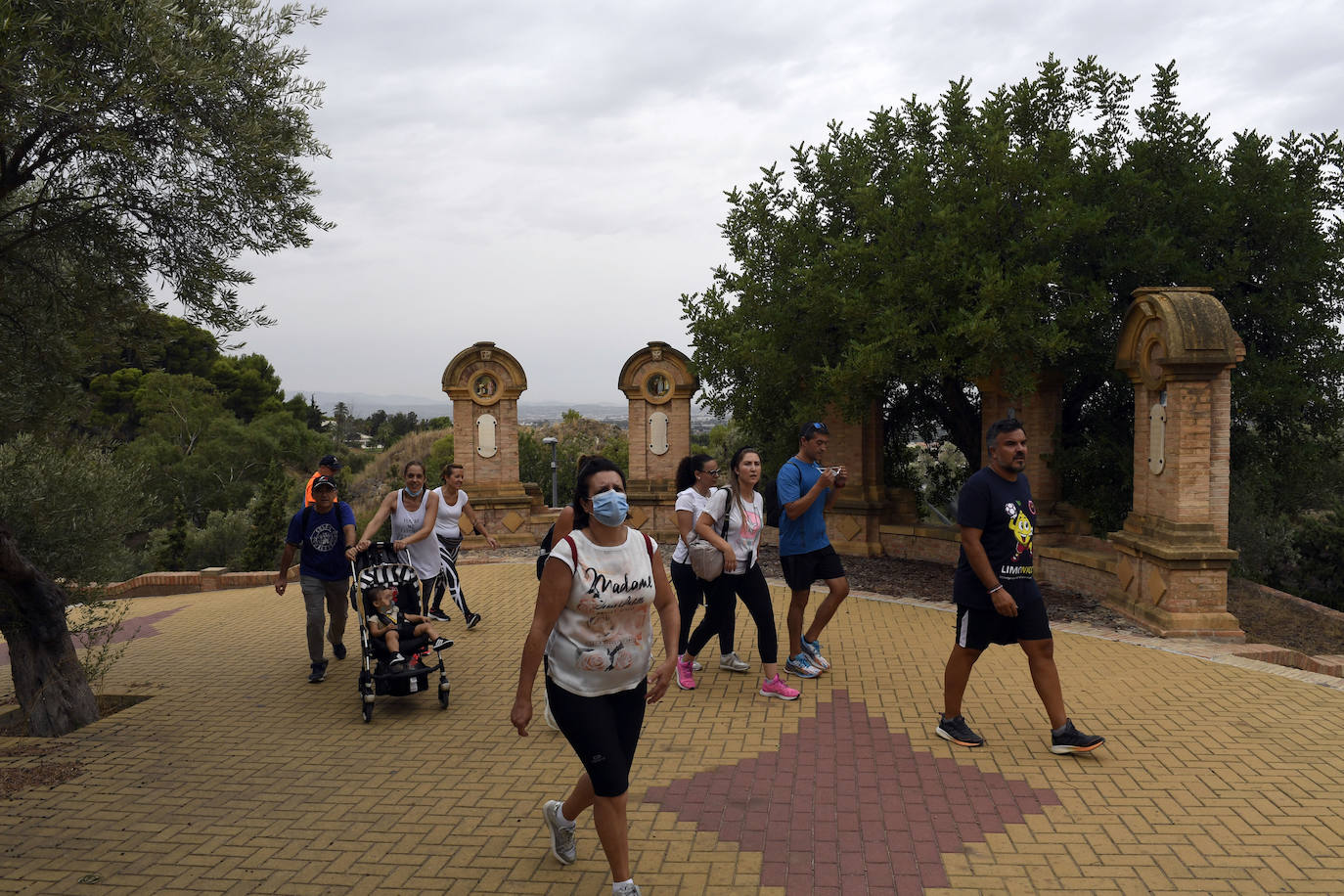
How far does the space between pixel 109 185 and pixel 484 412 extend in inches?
379

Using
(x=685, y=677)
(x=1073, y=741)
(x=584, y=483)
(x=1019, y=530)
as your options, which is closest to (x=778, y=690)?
(x=685, y=677)

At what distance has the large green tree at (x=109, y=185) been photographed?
5992mm

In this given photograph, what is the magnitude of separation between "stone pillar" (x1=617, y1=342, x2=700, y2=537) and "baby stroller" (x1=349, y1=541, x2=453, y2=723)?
913 cm

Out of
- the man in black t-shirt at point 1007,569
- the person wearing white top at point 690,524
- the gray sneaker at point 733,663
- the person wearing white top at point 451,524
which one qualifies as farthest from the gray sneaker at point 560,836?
the person wearing white top at point 451,524

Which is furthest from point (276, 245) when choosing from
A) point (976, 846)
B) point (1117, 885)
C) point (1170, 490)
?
point (1170, 490)

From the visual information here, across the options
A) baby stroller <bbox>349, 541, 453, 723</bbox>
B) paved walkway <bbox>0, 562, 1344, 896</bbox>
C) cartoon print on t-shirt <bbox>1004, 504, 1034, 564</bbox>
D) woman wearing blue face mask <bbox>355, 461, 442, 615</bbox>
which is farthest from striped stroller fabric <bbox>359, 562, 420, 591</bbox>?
cartoon print on t-shirt <bbox>1004, 504, 1034, 564</bbox>

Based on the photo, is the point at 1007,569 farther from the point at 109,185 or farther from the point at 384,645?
the point at 109,185

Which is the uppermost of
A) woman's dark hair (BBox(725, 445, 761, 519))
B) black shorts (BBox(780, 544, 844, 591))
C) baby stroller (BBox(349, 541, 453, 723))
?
woman's dark hair (BBox(725, 445, 761, 519))

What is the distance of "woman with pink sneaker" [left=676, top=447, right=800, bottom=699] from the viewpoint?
266 inches

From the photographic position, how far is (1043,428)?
13.1 metres

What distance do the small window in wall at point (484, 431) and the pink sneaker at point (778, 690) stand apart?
1072cm

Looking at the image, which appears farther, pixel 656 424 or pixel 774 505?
pixel 656 424

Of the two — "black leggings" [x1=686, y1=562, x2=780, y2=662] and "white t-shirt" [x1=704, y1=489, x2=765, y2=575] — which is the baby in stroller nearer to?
"black leggings" [x1=686, y1=562, x2=780, y2=662]

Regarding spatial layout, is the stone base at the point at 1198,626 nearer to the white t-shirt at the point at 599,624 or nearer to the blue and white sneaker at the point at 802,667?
the blue and white sneaker at the point at 802,667
